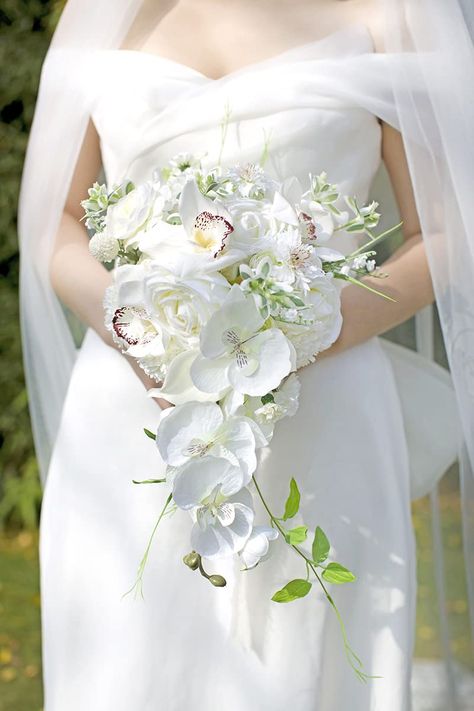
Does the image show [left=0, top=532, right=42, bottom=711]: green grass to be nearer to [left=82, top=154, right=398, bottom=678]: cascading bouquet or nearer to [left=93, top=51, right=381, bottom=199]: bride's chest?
[left=93, top=51, right=381, bottom=199]: bride's chest

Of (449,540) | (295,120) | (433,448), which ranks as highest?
(295,120)

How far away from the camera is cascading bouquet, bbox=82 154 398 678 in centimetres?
164

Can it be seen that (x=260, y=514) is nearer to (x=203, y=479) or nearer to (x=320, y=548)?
(x=320, y=548)

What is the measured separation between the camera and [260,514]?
2096mm

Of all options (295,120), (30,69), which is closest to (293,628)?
(295,120)

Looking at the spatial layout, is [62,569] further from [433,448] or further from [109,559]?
[433,448]

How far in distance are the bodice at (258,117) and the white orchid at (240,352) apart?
609mm

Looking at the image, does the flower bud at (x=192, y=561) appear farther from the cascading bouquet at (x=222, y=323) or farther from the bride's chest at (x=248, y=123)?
the bride's chest at (x=248, y=123)

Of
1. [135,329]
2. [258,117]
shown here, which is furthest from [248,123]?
[135,329]

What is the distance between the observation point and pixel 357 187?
2268 millimetres

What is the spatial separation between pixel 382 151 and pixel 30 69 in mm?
2907

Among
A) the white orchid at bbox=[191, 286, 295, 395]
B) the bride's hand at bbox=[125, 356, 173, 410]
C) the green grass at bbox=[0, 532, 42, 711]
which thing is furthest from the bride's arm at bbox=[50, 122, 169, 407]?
the green grass at bbox=[0, 532, 42, 711]

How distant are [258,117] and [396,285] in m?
0.44

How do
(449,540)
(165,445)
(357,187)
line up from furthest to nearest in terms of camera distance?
1. (449,540)
2. (357,187)
3. (165,445)
